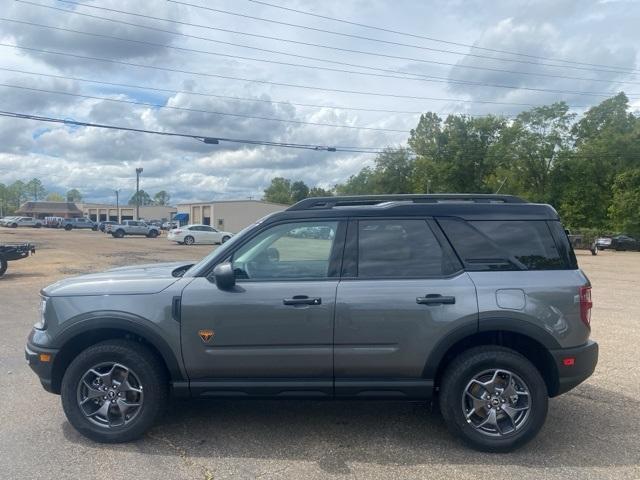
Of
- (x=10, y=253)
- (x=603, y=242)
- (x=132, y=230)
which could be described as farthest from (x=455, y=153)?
(x=10, y=253)

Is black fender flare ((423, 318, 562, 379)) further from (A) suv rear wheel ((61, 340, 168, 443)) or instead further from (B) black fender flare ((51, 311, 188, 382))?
(A) suv rear wheel ((61, 340, 168, 443))

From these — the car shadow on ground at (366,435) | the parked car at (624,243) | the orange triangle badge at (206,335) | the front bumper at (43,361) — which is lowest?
the parked car at (624,243)

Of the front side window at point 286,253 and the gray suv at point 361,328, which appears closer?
the gray suv at point 361,328

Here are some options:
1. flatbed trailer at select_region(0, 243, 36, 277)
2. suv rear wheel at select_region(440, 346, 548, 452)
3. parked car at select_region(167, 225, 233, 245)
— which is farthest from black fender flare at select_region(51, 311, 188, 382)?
parked car at select_region(167, 225, 233, 245)

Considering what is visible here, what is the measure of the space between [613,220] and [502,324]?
59249 mm

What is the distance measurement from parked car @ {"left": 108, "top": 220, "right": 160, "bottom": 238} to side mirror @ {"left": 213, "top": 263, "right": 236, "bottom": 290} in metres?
44.3

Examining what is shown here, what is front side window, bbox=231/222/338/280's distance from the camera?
4.20m

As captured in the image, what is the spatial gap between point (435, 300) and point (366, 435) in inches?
50.5

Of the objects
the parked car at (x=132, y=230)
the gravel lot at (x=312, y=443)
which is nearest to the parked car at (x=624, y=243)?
the parked car at (x=132, y=230)

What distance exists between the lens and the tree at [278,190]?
127900mm

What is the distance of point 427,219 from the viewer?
4238 mm

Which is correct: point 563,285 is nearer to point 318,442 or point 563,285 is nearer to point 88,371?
point 318,442

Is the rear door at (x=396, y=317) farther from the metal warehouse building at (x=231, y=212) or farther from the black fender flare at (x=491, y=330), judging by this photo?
the metal warehouse building at (x=231, y=212)

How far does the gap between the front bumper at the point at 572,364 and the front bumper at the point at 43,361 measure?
152 inches
